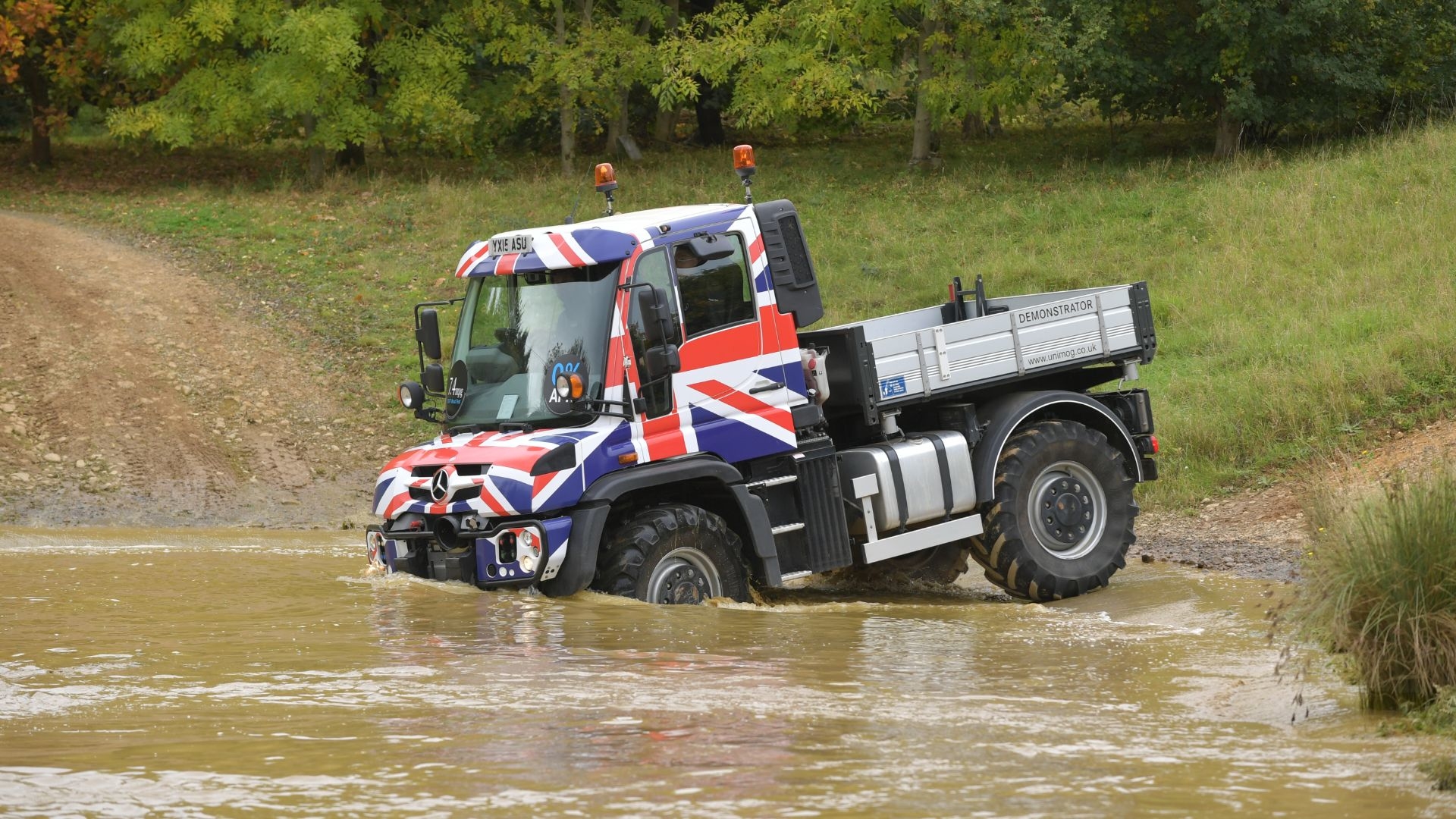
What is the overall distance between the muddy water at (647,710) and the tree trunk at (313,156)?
19.3 meters

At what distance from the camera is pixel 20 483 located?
1647cm

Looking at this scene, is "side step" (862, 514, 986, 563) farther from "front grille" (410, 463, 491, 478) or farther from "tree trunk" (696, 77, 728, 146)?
"tree trunk" (696, 77, 728, 146)

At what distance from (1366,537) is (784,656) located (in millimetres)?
3060

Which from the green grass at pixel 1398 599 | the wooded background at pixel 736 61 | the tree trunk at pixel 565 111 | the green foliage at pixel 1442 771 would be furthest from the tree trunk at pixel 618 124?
Result: the green foliage at pixel 1442 771

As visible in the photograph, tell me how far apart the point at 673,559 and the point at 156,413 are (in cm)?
1046

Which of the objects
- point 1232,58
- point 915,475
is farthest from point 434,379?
point 1232,58

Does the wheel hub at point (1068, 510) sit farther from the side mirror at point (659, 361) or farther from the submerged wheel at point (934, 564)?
the side mirror at point (659, 361)

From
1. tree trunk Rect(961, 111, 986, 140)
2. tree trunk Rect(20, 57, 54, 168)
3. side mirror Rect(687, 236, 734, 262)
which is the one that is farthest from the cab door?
tree trunk Rect(961, 111, 986, 140)

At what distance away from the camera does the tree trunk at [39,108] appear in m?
31.0

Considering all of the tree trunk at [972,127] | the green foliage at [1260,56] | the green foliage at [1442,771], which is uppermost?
the tree trunk at [972,127]

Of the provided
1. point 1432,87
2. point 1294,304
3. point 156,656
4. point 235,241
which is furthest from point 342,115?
point 156,656

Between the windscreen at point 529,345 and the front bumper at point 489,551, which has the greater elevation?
the windscreen at point 529,345

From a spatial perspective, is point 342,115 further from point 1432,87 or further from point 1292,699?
point 1292,699

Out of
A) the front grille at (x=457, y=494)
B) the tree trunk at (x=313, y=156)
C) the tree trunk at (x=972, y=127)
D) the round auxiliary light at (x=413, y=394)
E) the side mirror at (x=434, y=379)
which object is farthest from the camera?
the tree trunk at (x=972, y=127)
